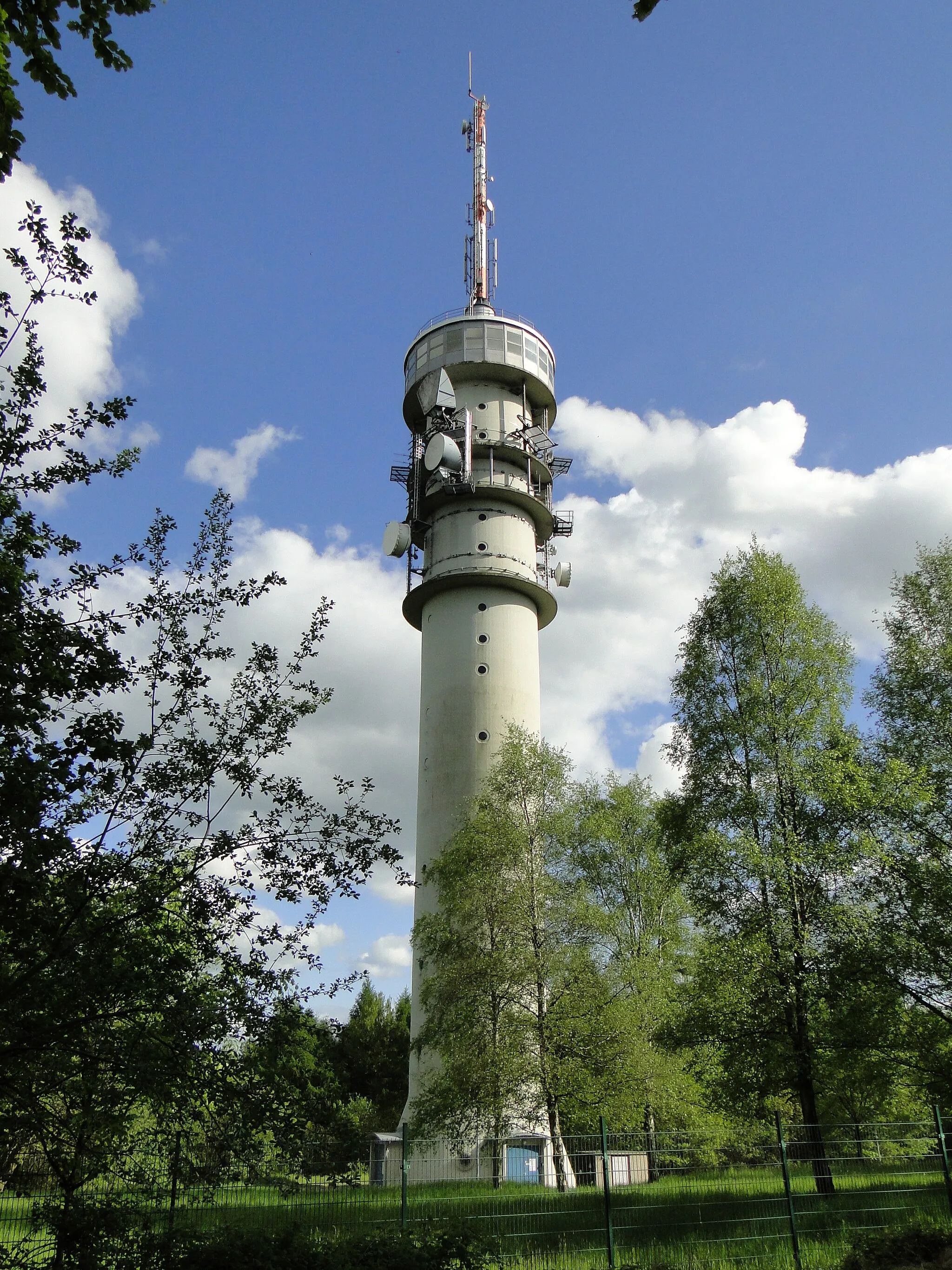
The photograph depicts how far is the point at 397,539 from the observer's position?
3588cm

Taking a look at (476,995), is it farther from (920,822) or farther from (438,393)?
(438,393)

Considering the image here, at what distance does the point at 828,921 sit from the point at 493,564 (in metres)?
18.2

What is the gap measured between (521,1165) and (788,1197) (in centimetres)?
1330

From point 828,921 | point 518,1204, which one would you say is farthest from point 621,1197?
point 828,921

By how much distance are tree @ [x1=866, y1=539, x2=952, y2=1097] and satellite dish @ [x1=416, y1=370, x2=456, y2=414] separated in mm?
18429

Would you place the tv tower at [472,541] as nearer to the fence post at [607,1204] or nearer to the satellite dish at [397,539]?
the satellite dish at [397,539]

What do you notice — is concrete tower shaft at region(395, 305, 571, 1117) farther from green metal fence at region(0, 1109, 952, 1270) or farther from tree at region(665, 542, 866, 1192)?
green metal fence at region(0, 1109, 952, 1270)

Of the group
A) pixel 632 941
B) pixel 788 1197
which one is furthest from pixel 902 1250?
Result: pixel 632 941

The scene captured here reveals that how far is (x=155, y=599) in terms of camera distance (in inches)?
360

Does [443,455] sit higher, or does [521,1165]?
[443,455]

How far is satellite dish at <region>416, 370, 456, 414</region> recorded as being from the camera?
3616cm

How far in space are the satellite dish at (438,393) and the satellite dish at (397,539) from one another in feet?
14.9

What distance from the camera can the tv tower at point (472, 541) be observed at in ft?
105

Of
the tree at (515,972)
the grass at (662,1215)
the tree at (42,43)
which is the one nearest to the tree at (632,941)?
the tree at (515,972)
